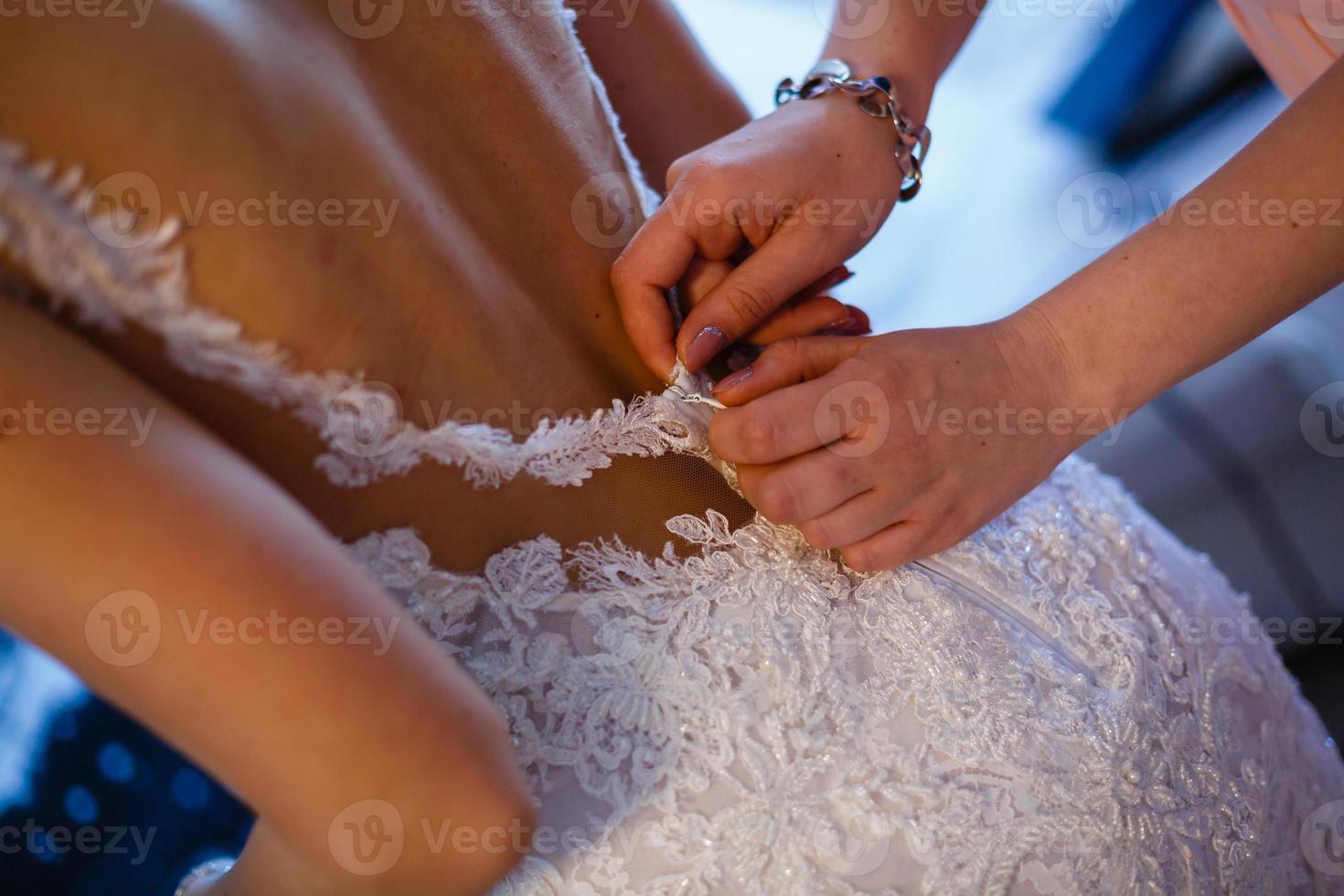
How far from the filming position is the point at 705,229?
2.60ft

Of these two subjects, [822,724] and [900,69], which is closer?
[822,724]

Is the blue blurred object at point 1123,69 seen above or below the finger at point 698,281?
below

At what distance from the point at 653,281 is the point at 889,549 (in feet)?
0.96

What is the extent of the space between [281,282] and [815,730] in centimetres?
46

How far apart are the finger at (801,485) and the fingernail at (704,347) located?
0.10 m

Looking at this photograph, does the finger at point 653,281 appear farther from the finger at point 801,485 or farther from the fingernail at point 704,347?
the finger at point 801,485

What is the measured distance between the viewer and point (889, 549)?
0.75 meters

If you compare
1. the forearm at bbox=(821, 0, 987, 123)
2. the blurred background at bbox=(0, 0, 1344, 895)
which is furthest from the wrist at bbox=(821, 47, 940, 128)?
the blurred background at bbox=(0, 0, 1344, 895)

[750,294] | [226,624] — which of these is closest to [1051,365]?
[750,294]

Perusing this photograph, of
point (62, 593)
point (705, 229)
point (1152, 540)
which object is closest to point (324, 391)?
point (62, 593)

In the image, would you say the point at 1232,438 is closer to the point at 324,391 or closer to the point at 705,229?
the point at 705,229

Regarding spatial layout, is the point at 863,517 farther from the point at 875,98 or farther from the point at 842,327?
the point at 875,98

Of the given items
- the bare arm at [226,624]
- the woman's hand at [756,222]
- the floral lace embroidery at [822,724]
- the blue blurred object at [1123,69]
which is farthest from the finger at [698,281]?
the blue blurred object at [1123,69]

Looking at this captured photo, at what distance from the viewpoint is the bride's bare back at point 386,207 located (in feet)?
1.78
